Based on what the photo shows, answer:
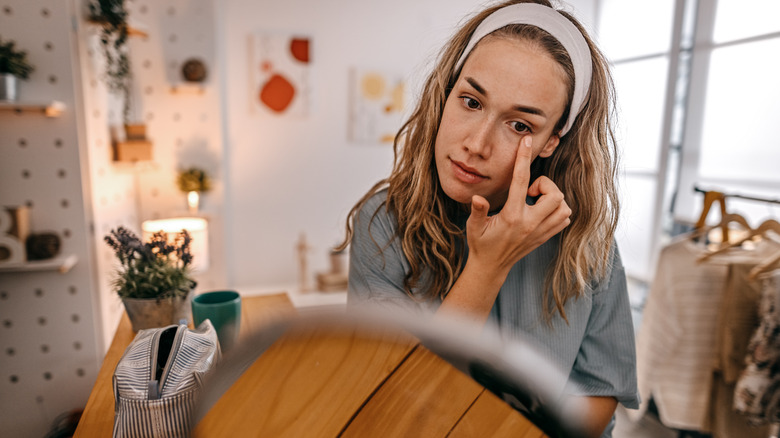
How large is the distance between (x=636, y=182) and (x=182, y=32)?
112 inches

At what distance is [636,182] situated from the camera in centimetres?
290

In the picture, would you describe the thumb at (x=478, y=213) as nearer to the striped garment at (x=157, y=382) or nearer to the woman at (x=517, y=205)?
the woman at (x=517, y=205)

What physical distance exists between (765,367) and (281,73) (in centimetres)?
282

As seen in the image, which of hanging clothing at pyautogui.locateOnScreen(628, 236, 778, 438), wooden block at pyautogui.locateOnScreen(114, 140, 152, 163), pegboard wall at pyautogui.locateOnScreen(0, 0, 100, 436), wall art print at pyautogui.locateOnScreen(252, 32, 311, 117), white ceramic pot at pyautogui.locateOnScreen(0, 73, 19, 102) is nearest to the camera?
white ceramic pot at pyautogui.locateOnScreen(0, 73, 19, 102)

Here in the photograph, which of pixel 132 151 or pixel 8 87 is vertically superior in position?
pixel 8 87

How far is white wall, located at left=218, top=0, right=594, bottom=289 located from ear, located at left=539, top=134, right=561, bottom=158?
245 cm

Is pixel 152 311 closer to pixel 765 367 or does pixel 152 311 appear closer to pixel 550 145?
pixel 550 145

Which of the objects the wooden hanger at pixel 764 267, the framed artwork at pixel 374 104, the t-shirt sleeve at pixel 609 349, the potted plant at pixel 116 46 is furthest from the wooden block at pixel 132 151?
the wooden hanger at pixel 764 267

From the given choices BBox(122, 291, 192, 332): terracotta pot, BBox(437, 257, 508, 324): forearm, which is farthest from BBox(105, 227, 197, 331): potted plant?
BBox(437, 257, 508, 324): forearm

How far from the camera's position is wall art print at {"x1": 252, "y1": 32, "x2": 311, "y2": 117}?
283 centimetres

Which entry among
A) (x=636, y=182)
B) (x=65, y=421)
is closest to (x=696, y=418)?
(x=636, y=182)

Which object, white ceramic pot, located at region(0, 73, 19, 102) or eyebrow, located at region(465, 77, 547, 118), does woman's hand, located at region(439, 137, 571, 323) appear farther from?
white ceramic pot, located at region(0, 73, 19, 102)

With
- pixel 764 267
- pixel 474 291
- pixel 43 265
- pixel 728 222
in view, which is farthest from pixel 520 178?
pixel 43 265

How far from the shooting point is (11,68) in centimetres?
129
